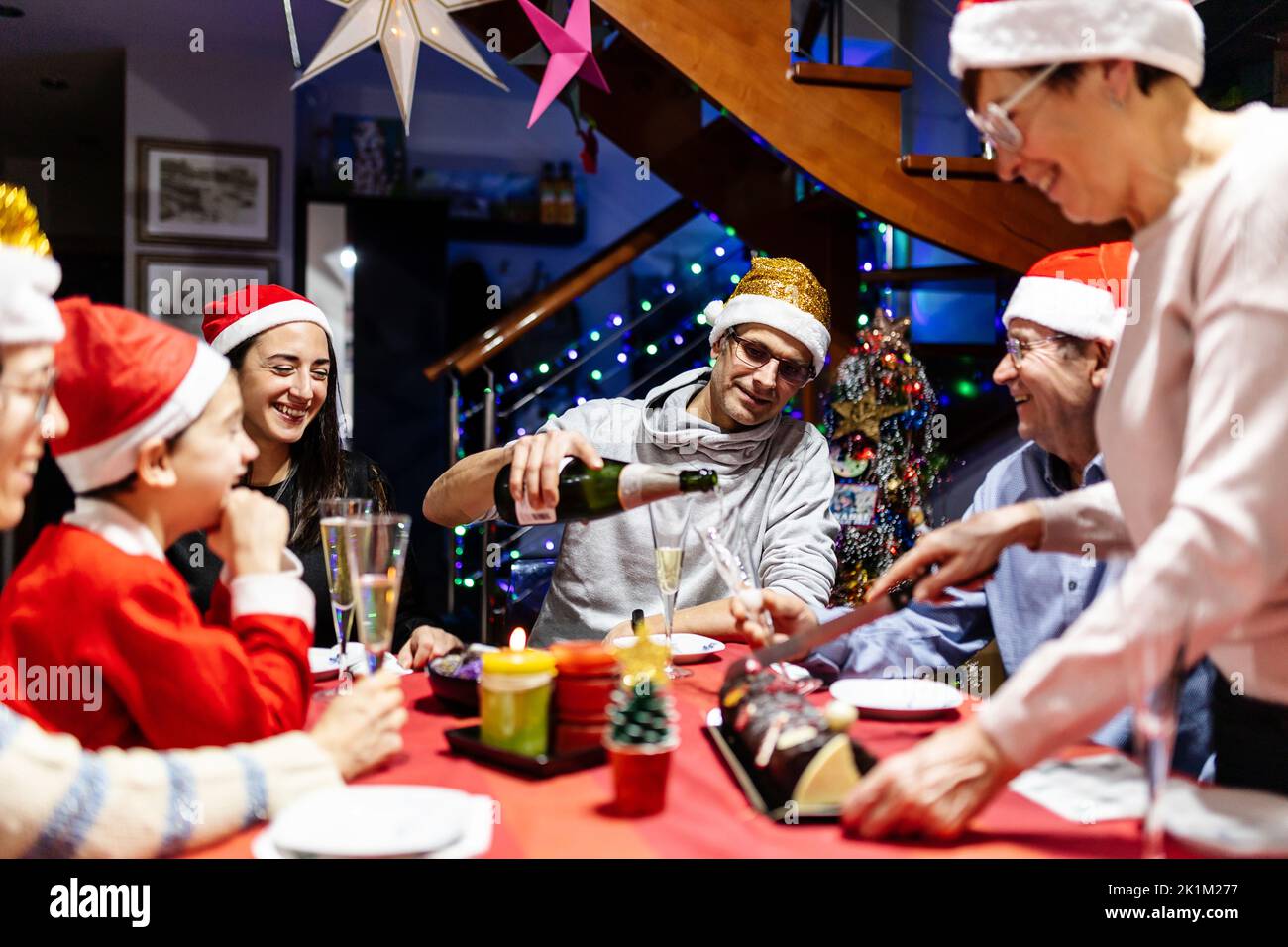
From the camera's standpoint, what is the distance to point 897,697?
149cm

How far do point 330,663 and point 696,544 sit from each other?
3.06 ft

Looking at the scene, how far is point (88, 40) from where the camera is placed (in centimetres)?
539

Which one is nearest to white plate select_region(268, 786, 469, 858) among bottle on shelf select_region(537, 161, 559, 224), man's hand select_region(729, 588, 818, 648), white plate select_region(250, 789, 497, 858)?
white plate select_region(250, 789, 497, 858)

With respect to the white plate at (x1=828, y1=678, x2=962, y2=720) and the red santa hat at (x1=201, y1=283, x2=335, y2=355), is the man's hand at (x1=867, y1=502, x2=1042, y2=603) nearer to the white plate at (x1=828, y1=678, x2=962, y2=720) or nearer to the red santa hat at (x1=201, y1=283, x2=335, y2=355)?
the white plate at (x1=828, y1=678, x2=962, y2=720)

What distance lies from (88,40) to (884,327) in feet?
14.5

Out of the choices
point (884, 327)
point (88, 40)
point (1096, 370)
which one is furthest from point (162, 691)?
point (88, 40)

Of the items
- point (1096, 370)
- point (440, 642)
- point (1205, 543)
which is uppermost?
point (1096, 370)

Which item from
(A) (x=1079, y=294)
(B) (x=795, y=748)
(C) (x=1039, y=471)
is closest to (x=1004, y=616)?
(C) (x=1039, y=471)

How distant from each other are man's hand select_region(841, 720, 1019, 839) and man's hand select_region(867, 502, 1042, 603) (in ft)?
0.94

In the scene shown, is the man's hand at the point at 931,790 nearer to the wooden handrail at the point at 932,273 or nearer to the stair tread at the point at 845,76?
the stair tread at the point at 845,76

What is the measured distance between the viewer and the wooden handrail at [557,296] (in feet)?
13.3

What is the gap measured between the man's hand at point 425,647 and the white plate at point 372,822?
0.74 meters

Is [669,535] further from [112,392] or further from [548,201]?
[548,201]
